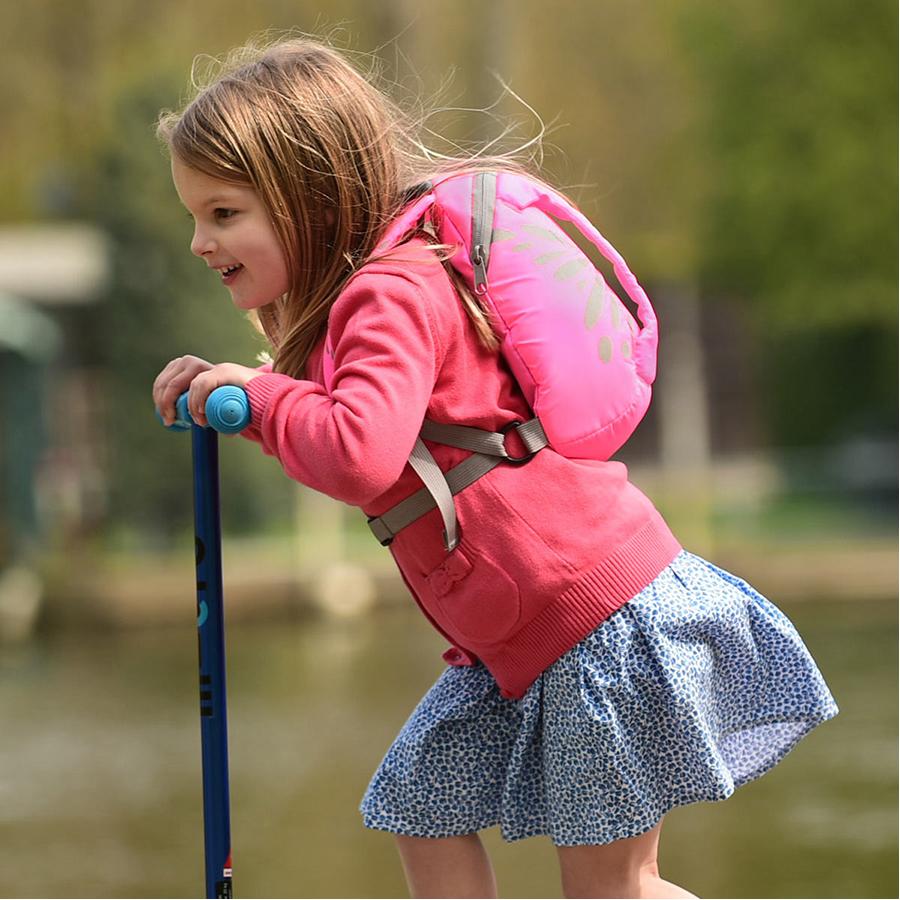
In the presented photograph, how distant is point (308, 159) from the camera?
2123 mm

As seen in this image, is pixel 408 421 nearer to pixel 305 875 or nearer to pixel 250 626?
pixel 305 875

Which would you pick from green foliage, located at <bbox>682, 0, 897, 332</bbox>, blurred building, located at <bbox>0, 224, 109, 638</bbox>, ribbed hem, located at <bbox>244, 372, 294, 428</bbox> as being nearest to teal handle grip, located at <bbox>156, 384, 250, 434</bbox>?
ribbed hem, located at <bbox>244, 372, 294, 428</bbox>

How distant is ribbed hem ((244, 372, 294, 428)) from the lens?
2.06 m

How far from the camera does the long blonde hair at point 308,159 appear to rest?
83.2 inches

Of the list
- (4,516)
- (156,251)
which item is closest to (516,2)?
(156,251)

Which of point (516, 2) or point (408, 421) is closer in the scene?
point (408, 421)

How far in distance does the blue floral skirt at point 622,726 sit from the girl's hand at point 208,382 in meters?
0.53

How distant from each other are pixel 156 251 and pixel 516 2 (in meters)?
7.82

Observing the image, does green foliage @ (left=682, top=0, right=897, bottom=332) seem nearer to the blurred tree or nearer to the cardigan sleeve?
the blurred tree

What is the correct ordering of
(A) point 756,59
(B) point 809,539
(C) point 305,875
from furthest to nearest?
(A) point 756,59 < (B) point 809,539 < (C) point 305,875

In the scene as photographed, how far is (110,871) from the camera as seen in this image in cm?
478

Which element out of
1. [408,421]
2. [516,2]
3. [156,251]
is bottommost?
[408,421]

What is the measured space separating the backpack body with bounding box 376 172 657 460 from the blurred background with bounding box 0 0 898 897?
270 mm

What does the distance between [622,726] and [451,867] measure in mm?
350
